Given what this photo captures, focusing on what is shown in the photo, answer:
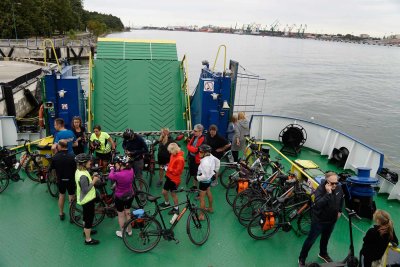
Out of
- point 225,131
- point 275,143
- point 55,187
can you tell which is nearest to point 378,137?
point 275,143

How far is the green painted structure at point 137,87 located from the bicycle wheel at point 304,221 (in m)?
5.18

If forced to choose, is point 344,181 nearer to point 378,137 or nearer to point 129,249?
point 129,249

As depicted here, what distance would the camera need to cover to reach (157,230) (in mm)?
5254

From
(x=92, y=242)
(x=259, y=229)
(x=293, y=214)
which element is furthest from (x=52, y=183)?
(x=293, y=214)

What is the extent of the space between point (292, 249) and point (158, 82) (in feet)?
23.4

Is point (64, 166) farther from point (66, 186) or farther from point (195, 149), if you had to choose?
point (195, 149)

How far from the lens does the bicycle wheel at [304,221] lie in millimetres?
Answer: 5871

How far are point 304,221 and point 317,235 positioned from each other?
111 cm

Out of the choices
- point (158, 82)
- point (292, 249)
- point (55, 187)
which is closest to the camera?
point (292, 249)

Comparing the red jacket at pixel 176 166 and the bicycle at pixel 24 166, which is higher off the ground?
the red jacket at pixel 176 166

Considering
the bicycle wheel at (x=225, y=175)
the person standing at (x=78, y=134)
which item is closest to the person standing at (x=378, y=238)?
the bicycle wheel at (x=225, y=175)

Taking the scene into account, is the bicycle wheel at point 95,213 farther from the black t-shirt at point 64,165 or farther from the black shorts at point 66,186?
the black t-shirt at point 64,165

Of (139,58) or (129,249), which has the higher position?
(139,58)

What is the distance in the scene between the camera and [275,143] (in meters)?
10.8
